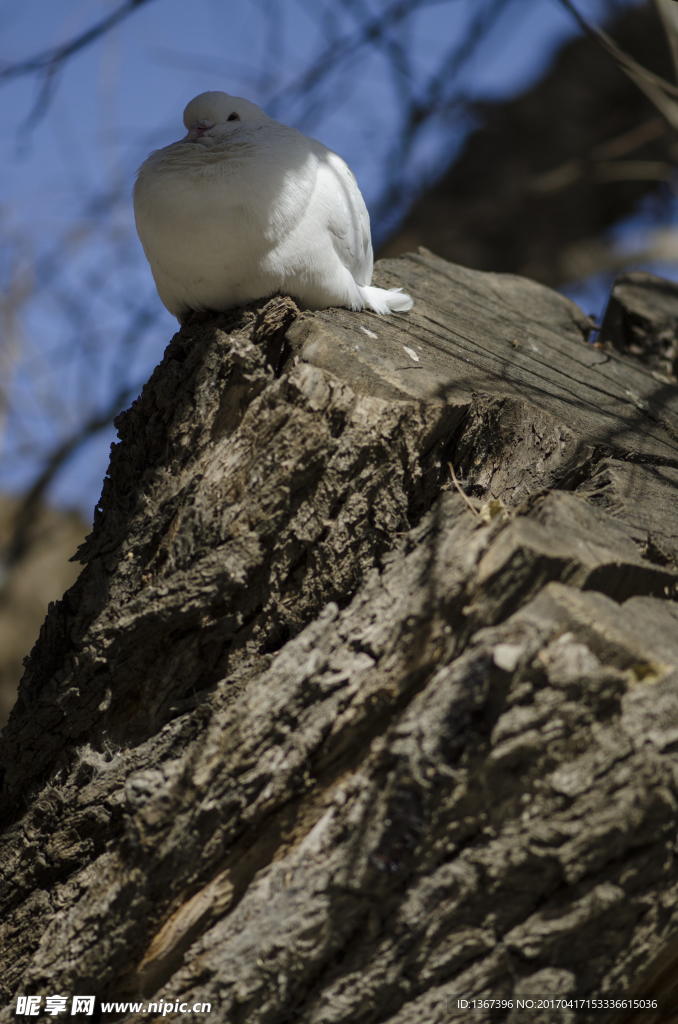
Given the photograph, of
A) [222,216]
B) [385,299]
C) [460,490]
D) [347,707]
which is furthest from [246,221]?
[347,707]

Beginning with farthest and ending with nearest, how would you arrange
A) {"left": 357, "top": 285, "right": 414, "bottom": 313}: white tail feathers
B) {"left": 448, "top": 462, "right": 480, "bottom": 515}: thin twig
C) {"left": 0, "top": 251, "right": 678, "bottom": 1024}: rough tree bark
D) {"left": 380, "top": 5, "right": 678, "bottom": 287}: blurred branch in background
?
1. {"left": 380, "top": 5, "right": 678, "bottom": 287}: blurred branch in background
2. {"left": 357, "top": 285, "right": 414, "bottom": 313}: white tail feathers
3. {"left": 448, "top": 462, "right": 480, "bottom": 515}: thin twig
4. {"left": 0, "top": 251, "right": 678, "bottom": 1024}: rough tree bark

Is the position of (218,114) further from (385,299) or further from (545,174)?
(545,174)

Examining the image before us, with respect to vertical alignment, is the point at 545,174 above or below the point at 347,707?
above

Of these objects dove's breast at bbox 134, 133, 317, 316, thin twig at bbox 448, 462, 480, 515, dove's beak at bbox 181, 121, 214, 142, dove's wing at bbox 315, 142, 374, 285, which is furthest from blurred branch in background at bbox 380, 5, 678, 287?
thin twig at bbox 448, 462, 480, 515

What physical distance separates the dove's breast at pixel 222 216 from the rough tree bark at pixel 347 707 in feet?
0.47

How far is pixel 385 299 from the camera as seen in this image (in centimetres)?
226

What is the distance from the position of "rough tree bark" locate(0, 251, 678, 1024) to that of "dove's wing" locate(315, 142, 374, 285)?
1.43 ft

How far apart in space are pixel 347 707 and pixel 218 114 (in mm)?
1968

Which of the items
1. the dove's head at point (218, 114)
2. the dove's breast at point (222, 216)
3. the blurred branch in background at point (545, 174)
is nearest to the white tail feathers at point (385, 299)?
the dove's breast at point (222, 216)

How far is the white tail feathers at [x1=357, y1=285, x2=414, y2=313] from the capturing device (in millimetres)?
2211

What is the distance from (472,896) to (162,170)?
201 centimetres

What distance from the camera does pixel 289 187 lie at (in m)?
1.98

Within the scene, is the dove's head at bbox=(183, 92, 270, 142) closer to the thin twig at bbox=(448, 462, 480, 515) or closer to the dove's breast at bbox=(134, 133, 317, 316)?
the dove's breast at bbox=(134, 133, 317, 316)

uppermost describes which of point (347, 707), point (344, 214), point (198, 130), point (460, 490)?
point (198, 130)
